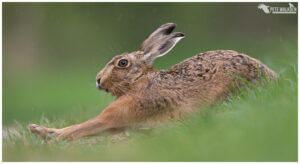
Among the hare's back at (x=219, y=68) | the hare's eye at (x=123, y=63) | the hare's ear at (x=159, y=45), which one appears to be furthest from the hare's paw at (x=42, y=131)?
the hare's back at (x=219, y=68)

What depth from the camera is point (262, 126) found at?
4.49 m

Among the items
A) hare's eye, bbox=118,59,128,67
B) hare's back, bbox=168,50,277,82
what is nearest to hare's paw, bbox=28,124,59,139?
hare's eye, bbox=118,59,128,67

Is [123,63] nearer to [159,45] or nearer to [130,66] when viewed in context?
[130,66]

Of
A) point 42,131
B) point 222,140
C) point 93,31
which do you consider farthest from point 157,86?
point 93,31

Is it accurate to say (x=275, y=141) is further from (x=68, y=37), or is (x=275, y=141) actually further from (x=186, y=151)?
(x=68, y=37)

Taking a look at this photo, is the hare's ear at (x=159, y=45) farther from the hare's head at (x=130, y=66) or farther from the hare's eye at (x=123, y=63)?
the hare's eye at (x=123, y=63)

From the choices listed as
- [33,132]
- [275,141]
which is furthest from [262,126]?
[33,132]

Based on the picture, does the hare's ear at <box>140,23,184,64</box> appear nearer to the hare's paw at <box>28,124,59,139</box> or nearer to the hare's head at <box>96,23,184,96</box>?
the hare's head at <box>96,23,184,96</box>

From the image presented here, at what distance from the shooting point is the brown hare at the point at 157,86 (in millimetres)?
6180

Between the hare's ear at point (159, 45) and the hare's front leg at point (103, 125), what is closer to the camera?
the hare's front leg at point (103, 125)

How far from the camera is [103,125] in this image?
615cm

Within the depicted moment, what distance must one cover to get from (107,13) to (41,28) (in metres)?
2.18

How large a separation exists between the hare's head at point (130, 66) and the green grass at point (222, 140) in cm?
83

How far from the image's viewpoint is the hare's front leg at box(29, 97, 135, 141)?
6.10m
